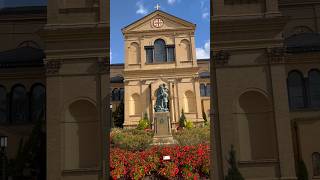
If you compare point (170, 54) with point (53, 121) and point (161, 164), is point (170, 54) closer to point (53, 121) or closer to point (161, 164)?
point (161, 164)

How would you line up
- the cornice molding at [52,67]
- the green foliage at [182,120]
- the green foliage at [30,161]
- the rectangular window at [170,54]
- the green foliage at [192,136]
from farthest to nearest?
the rectangular window at [170,54]
the green foliage at [182,120]
the green foliage at [192,136]
the green foliage at [30,161]
the cornice molding at [52,67]

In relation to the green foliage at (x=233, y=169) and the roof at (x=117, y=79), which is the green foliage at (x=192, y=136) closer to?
the roof at (x=117, y=79)

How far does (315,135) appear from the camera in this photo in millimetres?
29938

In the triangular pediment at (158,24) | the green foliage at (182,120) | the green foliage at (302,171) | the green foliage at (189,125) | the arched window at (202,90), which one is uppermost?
the triangular pediment at (158,24)

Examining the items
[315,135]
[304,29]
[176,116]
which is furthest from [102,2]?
[176,116]

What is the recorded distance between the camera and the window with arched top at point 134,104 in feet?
233

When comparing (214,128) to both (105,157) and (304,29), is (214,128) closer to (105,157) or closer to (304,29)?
(105,157)

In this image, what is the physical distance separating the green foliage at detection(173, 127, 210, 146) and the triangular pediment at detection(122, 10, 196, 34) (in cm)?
1955

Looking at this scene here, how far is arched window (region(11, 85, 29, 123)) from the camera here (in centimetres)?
3322

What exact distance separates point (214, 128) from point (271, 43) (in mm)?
5212

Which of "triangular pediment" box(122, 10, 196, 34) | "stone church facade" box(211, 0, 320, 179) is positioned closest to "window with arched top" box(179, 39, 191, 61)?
"triangular pediment" box(122, 10, 196, 34)

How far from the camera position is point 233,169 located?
2247 centimetres

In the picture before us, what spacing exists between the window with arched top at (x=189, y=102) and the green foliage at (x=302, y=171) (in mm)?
42267

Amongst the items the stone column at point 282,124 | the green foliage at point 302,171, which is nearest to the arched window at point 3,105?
the stone column at point 282,124
